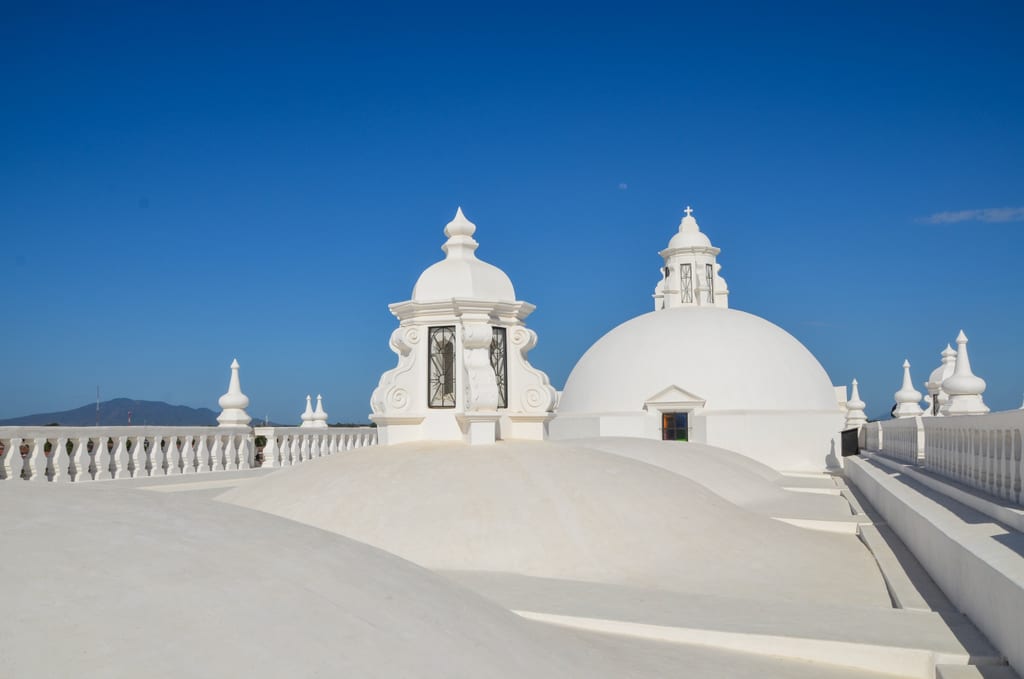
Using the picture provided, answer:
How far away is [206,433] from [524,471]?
21.1 feet

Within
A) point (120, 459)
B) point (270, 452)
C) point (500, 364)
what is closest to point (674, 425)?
point (270, 452)

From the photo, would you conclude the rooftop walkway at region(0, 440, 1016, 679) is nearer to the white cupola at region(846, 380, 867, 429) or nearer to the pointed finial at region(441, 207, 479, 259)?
the pointed finial at region(441, 207, 479, 259)

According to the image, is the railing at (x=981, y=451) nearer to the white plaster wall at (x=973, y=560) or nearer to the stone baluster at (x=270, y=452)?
the white plaster wall at (x=973, y=560)

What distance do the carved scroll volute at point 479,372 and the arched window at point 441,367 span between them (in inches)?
36.0

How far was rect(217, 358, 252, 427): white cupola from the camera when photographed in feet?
48.1

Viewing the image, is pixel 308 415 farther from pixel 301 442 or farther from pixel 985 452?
pixel 985 452

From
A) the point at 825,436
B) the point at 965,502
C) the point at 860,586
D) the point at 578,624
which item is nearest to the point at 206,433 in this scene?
Answer: the point at 578,624

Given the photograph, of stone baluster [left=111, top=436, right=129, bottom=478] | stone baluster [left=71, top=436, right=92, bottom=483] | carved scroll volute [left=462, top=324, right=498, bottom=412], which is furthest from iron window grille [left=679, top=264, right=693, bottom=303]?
stone baluster [left=71, top=436, right=92, bottom=483]

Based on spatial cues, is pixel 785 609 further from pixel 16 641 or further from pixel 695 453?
pixel 695 453

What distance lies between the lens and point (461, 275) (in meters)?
11.6

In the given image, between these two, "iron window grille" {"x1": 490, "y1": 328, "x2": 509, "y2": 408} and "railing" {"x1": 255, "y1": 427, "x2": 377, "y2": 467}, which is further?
"railing" {"x1": 255, "y1": 427, "x2": 377, "y2": 467}

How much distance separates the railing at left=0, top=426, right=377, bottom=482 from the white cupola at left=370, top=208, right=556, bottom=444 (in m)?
3.29

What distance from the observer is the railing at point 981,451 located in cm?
630

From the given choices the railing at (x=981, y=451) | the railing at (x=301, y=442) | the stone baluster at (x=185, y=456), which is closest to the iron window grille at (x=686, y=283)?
the railing at (x=301, y=442)
